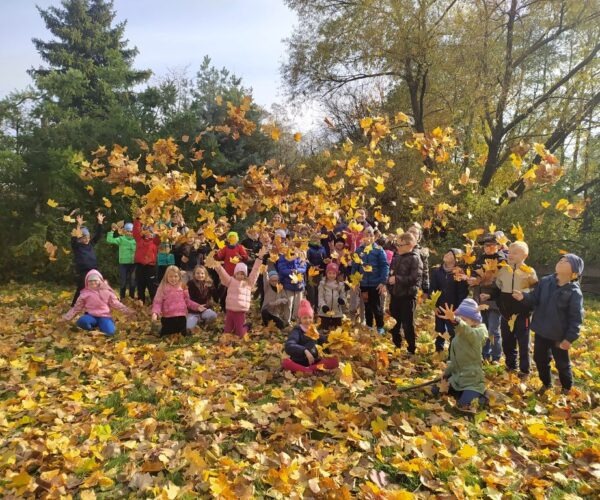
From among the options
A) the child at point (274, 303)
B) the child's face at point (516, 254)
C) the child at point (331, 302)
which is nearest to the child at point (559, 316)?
the child's face at point (516, 254)

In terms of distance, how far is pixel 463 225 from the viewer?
15.6 metres

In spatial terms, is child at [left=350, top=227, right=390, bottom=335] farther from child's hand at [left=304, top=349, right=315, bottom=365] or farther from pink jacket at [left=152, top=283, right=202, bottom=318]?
pink jacket at [left=152, top=283, right=202, bottom=318]

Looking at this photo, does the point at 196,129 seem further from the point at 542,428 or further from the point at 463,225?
the point at 542,428

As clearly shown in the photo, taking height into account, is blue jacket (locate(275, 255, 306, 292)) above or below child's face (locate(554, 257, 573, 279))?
below

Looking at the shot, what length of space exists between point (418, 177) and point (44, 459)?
14.5 metres

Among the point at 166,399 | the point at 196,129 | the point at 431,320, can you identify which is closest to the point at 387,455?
the point at 166,399

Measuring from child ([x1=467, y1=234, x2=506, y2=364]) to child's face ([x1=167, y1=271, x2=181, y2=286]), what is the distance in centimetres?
428

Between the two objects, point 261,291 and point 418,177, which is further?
point 418,177

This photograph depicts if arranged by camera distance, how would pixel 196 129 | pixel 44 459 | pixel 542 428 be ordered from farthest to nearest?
pixel 196 129 → pixel 542 428 → pixel 44 459

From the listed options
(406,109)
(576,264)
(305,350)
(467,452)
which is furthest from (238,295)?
(406,109)

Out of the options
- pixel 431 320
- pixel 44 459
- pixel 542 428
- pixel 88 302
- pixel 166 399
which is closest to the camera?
pixel 44 459

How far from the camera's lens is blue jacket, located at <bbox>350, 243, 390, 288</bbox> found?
293 inches

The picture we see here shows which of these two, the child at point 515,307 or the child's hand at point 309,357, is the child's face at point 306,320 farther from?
the child at point 515,307

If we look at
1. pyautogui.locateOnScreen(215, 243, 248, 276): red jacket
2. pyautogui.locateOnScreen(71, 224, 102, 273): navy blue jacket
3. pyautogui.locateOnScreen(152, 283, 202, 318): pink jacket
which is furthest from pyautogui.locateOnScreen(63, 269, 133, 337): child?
pyautogui.locateOnScreen(215, 243, 248, 276): red jacket
